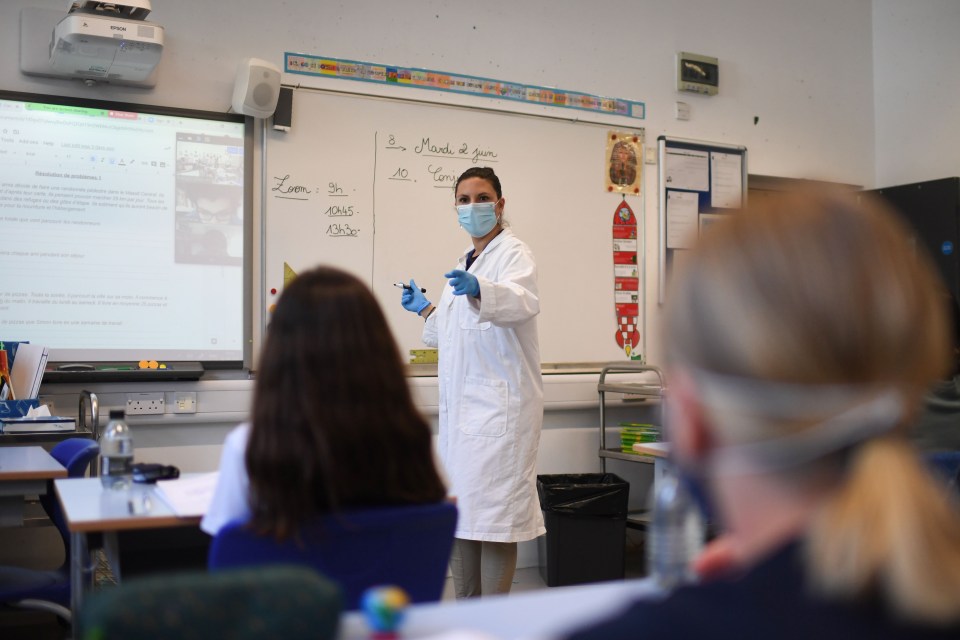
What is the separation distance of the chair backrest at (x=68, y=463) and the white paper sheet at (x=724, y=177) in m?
3.26

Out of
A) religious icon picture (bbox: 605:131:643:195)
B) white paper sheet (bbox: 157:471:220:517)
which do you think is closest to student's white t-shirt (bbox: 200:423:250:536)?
white paper sheet (bbox: 157:471:220:517)

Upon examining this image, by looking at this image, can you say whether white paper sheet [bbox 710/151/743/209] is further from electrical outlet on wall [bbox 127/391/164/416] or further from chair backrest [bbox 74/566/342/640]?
chair backrest [bbox 74/566/342/640]

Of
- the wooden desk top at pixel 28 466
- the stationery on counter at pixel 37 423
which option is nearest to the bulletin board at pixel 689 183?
the stationery on counter at pixel 37 423

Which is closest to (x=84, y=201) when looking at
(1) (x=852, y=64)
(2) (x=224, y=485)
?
(2) (x=224, y=485)

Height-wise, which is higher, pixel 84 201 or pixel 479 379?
pixel 84 201

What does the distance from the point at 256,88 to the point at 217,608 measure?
3029mm

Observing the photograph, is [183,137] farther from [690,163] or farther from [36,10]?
[690,163]

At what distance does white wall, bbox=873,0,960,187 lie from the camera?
4.71 meters

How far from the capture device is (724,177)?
15.2ft

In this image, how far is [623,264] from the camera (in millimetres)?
4363

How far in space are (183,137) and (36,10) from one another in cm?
66

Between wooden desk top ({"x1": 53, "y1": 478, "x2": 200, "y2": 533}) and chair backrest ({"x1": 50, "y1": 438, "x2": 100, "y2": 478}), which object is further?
chair backrest ({"x1": 50, "y1": 438, "x2": 100, "y2": 478})

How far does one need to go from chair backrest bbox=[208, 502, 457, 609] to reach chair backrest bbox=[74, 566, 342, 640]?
1.77 ft

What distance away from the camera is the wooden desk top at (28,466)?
2.15 m
